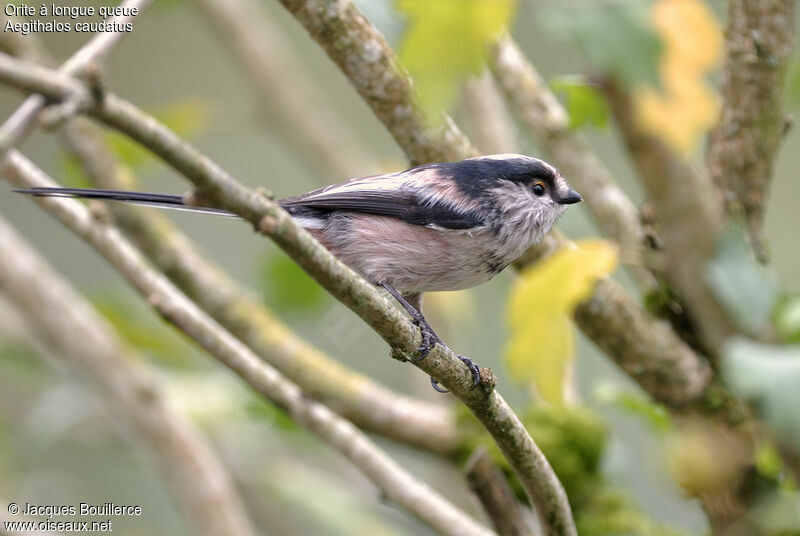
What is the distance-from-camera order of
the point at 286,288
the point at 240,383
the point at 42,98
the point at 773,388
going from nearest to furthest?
the point at 42,98 < the point at 773,388 < the point at 286,288 < the point at 240,383

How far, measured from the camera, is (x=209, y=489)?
2.87m

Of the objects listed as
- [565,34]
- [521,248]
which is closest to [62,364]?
[521,248]

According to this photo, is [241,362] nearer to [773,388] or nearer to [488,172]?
[488,172]

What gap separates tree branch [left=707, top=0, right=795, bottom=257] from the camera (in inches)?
95.5

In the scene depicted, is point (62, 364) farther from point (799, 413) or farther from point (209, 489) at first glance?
point (799, 413)

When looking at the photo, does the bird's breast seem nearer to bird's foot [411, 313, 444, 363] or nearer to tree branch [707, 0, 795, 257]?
bird's foot [411, 313, 444, 363]

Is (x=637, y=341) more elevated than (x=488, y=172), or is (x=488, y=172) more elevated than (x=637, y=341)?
(x=488, y=172)

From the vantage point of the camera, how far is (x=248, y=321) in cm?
274

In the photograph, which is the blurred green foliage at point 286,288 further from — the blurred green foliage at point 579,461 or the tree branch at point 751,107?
the tree branch at point 751,107

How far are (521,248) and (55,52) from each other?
12.4ft

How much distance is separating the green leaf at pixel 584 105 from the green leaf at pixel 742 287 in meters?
0.52

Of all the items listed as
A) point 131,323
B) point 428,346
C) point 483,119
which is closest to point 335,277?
point 428,346

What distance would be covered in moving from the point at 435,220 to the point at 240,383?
5.95 ft

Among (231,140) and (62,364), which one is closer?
(62,364)
